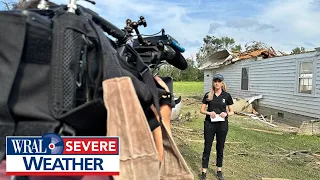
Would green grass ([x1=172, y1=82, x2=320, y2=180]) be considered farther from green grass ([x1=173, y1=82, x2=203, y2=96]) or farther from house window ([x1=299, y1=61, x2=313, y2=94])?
green grass ([x1=173, y1=82, x2=203, y2=96])

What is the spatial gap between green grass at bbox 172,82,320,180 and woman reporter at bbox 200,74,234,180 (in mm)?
445

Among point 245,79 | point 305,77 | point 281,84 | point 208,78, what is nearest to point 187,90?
point 208,78

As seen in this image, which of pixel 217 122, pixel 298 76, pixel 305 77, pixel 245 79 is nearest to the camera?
pixel 217 122

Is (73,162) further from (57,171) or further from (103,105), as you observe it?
(103,105)

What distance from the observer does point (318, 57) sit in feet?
41.9

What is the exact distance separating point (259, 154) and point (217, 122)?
9.82 feet

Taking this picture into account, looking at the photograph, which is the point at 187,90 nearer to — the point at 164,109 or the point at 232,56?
the point at 232,56

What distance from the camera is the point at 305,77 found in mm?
13992

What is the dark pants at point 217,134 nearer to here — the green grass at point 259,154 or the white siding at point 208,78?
the green grass at point 259,154

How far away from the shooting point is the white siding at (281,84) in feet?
43.2

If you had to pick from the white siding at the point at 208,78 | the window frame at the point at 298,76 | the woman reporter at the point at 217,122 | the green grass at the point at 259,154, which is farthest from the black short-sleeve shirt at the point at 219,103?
the white siding at the point at 208,78

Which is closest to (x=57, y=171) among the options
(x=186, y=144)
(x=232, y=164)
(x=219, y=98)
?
(x=219, y=98)

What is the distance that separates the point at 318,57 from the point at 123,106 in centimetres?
1320

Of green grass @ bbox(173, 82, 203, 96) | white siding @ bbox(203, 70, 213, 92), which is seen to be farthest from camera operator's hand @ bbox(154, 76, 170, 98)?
green grass @ bbox(173, 82, 203, 96)
